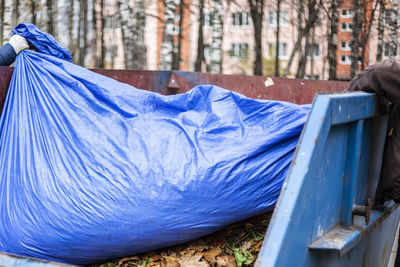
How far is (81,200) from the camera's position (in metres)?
2.11

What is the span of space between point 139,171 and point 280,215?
2.78 ft

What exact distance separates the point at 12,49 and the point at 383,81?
208cm

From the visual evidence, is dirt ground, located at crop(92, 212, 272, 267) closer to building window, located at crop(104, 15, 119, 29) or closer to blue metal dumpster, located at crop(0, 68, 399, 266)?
blue metal dumpster, located at crop(0, 68, 399, 266)

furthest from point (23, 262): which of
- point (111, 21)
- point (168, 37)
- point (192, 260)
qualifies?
point (111, 21)

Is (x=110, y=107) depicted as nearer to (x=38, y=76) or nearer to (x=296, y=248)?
(x=38, y=76)

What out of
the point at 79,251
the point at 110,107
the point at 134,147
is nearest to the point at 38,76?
the point at 110,107

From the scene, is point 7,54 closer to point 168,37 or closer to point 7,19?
point 7,19

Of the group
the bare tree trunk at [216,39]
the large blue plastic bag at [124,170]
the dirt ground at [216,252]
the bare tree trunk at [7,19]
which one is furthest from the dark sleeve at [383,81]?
the bare tree trunk at [216,39]

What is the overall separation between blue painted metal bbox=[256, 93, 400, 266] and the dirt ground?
1.48 ft

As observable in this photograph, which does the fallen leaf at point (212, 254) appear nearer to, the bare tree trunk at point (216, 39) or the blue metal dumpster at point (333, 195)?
the blue metal dumpster at point (333, 195)

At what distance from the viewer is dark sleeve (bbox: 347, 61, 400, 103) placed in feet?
6.92

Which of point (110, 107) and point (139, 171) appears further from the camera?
point (110, 107)

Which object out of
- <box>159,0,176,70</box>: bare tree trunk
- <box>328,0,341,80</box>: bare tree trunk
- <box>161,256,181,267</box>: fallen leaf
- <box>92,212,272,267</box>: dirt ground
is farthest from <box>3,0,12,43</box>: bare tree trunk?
<box>161,256,181,267</box>: fallen leaf

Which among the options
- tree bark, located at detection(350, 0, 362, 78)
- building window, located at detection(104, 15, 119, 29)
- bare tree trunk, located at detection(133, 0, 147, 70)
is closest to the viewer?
Result: tree bark, located at detection(350, 0, 362, 78)
